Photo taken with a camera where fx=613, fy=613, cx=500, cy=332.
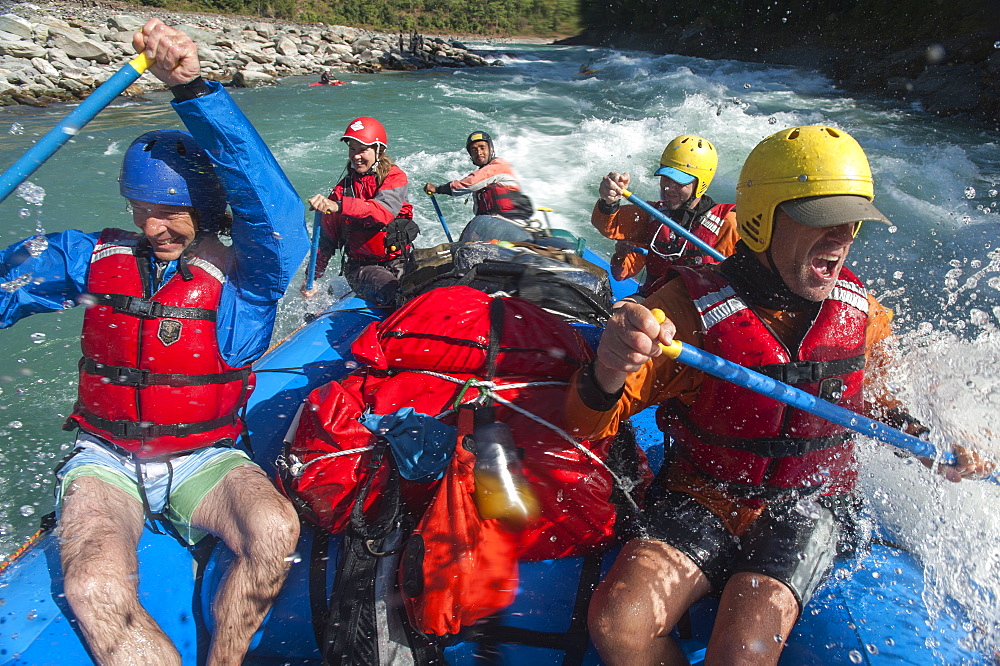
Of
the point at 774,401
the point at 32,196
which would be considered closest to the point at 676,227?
the point at 774,401

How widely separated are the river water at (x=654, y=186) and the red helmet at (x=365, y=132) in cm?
155

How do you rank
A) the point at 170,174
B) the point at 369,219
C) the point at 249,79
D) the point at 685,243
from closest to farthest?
the point at 170,174, the point at 685,243, the point at 369,219, the point at 249,79

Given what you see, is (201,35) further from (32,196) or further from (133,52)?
(32,196)

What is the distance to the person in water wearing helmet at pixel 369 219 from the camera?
455 cm

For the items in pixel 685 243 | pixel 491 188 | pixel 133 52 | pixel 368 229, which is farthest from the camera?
pixel 133 52

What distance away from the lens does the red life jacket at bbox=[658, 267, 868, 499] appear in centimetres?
184

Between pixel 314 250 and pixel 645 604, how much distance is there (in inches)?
152

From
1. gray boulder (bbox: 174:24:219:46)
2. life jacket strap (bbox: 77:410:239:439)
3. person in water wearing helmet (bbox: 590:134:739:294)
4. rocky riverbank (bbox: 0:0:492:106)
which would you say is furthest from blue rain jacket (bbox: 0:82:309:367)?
gray boulder (bbox: 174:24:219:46)

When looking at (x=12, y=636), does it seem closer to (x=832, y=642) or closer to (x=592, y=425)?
(x=592, y=425)

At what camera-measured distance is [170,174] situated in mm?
2244

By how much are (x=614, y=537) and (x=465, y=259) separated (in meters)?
1.62

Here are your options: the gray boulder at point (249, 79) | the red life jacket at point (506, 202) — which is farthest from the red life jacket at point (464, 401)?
the gray boulder at point (249, 79)

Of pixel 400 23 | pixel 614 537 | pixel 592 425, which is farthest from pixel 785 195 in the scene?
pixel 400 23

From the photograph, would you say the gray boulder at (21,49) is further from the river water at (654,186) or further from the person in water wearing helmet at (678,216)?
the person in water wearing helmet at (678,216)
